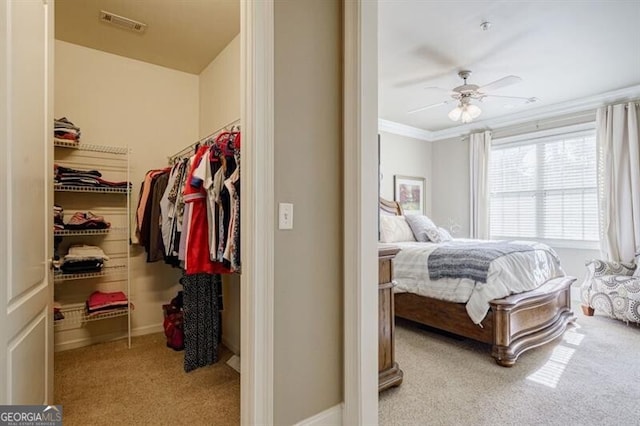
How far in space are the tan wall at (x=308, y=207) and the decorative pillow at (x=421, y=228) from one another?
290 centimetres

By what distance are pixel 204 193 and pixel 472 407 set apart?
6.71ft

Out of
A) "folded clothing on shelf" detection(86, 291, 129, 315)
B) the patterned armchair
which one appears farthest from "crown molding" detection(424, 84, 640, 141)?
"folded clothing on shelf" detection(86, 291, 129, 315)

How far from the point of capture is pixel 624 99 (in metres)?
4.18

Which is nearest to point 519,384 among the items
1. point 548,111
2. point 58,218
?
point 58,218

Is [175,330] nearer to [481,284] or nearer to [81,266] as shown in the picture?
[81,266]

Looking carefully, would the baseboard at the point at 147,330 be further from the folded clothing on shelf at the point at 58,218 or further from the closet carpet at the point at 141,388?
the folded clothing on shelf at the point at 58,218

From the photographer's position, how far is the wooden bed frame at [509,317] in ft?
8.46

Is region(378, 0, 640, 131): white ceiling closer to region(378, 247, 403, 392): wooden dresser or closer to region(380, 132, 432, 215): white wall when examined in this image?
region(380, 132, 432, 215): white wall

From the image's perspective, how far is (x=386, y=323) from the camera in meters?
2.19

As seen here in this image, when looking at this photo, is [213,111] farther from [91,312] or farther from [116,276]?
[91,312]

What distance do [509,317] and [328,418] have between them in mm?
1698

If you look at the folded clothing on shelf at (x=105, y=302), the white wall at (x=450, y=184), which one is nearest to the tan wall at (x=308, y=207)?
the folded clothing on shelf at (x=105, y=302)

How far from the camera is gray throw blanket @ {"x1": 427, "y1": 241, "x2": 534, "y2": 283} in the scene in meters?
2.77

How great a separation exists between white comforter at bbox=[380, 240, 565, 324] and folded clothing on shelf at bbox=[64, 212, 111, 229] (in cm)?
249
